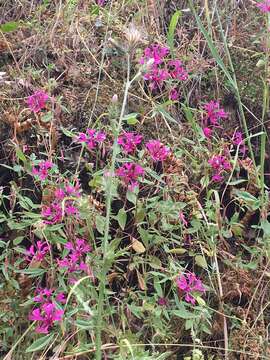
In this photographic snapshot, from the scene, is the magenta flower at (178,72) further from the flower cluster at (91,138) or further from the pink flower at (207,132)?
the flower cluster at (91,138)

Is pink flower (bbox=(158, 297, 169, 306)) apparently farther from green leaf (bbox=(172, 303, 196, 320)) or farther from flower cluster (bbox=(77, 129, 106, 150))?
flower cluster (bbox=(77, 129, 106, 150))

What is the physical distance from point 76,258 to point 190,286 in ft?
0.93

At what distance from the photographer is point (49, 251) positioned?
1.53m

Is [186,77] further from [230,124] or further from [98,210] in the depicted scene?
[98,210]

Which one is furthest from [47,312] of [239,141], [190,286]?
[239,141]

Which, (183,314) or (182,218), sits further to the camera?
(182,218)

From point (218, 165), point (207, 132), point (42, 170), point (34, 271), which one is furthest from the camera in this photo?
point (207, 132)

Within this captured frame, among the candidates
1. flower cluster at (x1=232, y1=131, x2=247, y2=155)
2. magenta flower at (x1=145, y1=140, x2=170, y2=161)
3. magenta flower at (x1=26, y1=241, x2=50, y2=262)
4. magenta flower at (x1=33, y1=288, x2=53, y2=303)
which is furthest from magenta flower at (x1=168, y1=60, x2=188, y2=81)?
magenta flower at (x1=33, y1=288, x2=53, y2=303)

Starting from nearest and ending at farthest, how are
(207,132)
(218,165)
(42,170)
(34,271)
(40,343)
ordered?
(40,343), (34,271), (42,170), (218,165), (207,132)

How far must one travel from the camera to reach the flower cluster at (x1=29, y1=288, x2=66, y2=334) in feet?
4.50

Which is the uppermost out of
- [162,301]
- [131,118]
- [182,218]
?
[131,118]

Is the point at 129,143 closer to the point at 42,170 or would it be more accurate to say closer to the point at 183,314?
the point at 42,170

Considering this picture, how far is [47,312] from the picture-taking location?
4.52ft

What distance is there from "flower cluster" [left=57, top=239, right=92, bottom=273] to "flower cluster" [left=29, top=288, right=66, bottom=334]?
67 millimetres
